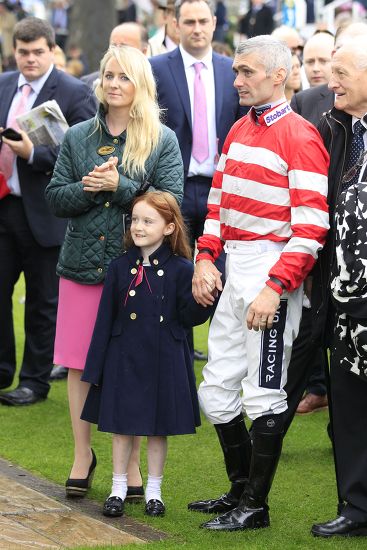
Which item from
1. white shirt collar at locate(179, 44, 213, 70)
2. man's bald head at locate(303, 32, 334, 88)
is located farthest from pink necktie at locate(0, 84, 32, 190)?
man's bald head at locate(303, 32, 334, 88)

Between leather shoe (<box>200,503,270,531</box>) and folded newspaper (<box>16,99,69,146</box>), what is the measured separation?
10.1ft

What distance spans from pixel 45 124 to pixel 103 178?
6.55 feet

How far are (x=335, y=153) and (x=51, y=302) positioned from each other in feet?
11.4

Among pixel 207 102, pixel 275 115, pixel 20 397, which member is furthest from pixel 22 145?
pixel 275 115

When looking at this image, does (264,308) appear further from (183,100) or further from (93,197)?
(183,100)

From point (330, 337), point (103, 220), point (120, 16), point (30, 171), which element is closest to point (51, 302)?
point (30, 171)

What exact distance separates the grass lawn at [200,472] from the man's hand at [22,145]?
5.55 ft

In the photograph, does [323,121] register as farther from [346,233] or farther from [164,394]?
[164,394]

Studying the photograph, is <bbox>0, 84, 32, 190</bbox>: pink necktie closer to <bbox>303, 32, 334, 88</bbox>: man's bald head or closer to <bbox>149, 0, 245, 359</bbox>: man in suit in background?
<bbox>149, 0, 245, 359</bbox>: man in suit in background

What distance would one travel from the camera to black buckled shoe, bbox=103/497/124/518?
18.0ft

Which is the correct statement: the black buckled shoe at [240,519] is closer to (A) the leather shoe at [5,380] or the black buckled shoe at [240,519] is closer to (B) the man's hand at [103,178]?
(B) the man's hand at [103,178]

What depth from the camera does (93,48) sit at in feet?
91.8

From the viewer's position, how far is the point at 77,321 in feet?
19.4

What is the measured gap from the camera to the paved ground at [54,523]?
5.06m
